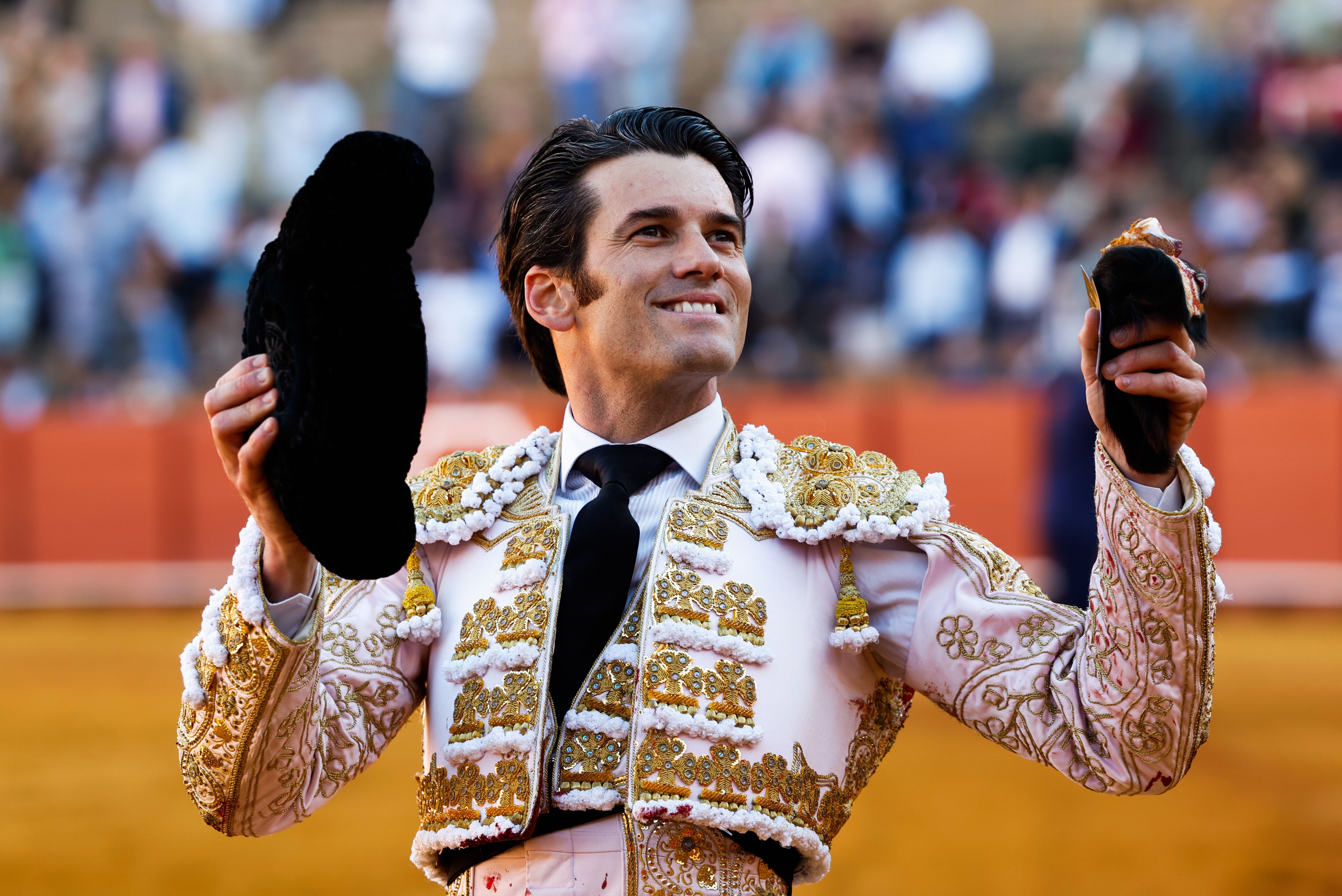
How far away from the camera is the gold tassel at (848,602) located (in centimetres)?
201

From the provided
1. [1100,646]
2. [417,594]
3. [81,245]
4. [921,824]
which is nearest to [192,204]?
[81,245]

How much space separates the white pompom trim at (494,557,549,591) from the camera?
211 cm

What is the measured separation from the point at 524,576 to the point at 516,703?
0.18 m

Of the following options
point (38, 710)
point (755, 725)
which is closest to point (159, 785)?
point (38, 710)

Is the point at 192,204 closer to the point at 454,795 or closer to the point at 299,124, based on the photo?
the point at 299,124

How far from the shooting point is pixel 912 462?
8.12 metres

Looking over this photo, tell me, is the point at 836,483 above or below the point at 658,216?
below

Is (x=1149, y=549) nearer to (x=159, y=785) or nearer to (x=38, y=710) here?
(x=159, y=785)

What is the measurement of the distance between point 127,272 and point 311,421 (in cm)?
847

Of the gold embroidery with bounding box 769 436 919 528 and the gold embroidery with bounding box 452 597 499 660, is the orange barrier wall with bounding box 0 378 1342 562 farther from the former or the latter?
the gold embroidery with bounding box 452 597 499 660

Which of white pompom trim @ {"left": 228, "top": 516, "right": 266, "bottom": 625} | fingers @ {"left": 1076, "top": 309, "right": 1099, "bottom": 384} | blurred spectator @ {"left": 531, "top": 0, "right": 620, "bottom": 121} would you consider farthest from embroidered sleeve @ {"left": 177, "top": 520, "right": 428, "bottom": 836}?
blurred spectator @ {"left": 531, "top": 0, "right": 620, "bottom": 121}

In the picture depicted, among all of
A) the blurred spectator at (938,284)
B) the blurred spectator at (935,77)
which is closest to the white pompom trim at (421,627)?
the blurred spectator at (938,284)

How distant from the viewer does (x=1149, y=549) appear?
1.78m

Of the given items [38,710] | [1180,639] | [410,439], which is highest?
[410,439]
